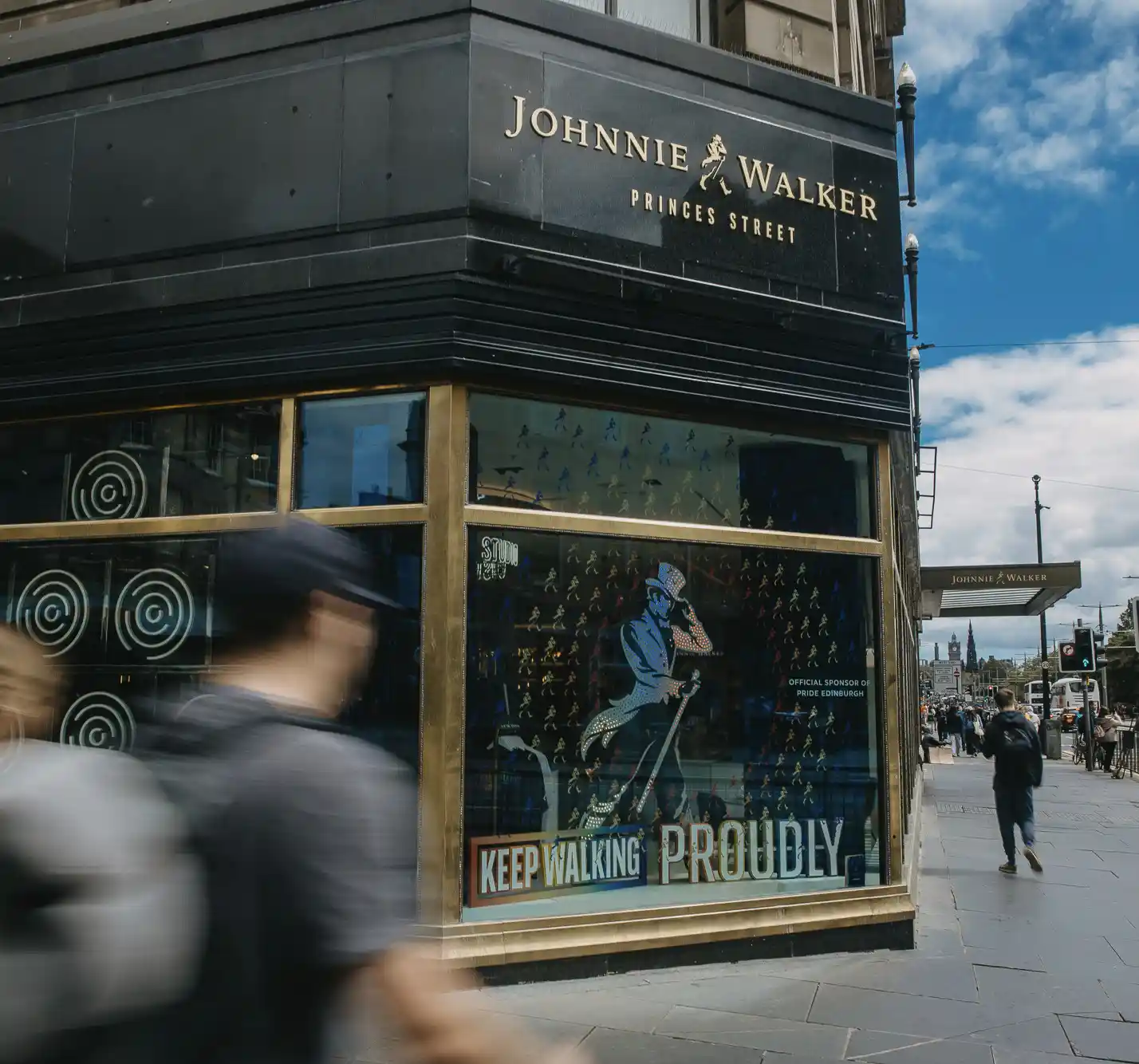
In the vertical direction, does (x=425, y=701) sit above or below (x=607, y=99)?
below

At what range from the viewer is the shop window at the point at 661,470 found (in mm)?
7027

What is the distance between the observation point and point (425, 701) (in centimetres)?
656

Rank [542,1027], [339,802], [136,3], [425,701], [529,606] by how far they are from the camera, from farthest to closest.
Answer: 1. [136,3]
2. [529,606]
3. [425,701]
4. [542,1027]
5. [339,802]

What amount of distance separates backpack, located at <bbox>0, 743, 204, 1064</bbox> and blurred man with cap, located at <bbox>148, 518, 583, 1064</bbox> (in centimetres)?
5

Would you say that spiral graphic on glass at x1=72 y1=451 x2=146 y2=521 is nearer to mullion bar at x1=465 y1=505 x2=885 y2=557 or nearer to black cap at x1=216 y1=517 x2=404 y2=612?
mullion bar at x1=465 y1=505 x2=885 y2=557

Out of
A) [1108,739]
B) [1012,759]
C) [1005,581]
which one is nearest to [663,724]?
[1012,759]

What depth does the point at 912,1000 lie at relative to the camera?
245 inches

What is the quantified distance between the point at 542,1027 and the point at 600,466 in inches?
131

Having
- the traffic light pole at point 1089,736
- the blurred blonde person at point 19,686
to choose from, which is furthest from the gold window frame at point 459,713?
the traffic light pole at point 1089,736

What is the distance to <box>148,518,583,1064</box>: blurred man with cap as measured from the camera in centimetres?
170

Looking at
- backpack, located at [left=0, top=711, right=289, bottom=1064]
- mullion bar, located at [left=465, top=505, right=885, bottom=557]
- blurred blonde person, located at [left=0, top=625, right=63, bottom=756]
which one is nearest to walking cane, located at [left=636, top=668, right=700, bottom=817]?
mullion bar, located at [left=465, top=505, right=885, bottom=557]

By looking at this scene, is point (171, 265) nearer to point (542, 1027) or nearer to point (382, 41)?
point (382, 41)

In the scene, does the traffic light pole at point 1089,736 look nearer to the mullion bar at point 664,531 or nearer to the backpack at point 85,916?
the mullion bar at point 664,531

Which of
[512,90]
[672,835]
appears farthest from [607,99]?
[672,835]
